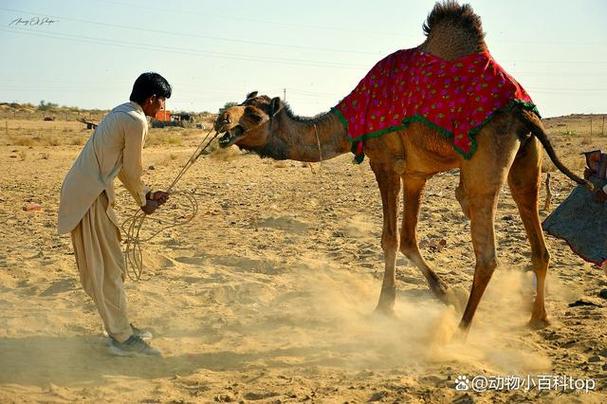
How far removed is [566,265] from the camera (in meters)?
7.76

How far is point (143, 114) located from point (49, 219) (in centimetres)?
570

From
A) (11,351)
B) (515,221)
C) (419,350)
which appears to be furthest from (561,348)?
(515,221)

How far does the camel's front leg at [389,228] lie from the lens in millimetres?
6230

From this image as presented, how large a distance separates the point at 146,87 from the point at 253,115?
170 cm

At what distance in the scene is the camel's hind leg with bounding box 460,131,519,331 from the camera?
17.4ft

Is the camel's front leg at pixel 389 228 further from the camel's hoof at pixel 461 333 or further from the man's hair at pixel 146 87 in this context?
the man's hair at pixel 146 87

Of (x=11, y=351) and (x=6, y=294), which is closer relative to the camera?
(x=11, y=351)

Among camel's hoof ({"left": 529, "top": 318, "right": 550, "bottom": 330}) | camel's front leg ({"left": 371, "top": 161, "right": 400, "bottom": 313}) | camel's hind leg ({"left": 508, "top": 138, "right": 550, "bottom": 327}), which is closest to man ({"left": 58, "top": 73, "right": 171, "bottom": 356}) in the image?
camel's front leg ({"left": 371, "top": 161, "right": 400, "bottom": 313})

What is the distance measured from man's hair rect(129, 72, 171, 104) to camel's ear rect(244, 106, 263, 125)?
1572 millimetres

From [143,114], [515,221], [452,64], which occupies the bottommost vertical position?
[515,221]

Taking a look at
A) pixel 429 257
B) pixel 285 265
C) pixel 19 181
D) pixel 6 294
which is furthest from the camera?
pixel 19 181

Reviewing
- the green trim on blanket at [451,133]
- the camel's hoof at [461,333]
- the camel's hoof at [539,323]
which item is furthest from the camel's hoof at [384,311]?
the green trim on blanket at [451,133]

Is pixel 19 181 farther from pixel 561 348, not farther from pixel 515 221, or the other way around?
pixel 561 348

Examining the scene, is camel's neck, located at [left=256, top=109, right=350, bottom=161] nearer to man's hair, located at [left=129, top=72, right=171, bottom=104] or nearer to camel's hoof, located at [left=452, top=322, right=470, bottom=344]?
man's hair, located at [left=129, top=72, right=171, bottom=104]
